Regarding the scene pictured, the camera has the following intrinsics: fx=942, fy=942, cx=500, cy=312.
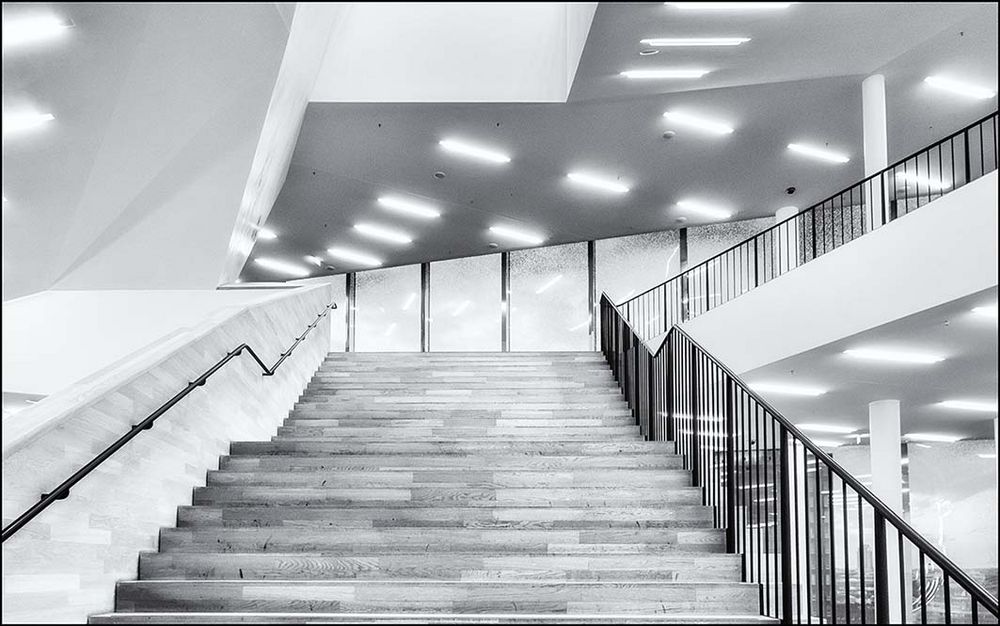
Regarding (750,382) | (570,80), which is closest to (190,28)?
(570,80)

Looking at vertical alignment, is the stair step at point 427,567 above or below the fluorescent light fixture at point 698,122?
below

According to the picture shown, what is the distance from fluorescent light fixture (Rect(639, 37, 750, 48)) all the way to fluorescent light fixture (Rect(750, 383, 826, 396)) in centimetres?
536

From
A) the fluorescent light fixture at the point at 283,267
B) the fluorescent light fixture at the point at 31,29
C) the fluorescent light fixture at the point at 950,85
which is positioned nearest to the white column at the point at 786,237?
the fluorescent light fixture at the point at 950,85

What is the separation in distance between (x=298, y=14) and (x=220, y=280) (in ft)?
18.2

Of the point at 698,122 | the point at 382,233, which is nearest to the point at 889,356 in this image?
the point at 698,122

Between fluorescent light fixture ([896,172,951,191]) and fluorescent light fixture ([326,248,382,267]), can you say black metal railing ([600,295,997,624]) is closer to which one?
fluorescent light fixture ([896,172,951,191])

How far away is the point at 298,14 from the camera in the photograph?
2.75 m

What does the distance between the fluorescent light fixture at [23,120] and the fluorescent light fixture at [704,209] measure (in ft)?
39.1

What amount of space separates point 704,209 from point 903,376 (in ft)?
17.3

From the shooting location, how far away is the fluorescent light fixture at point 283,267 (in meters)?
16.9

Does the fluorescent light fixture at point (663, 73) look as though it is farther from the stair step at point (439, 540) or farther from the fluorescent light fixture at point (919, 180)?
the stair step at point (439, 540)

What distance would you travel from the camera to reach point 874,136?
10.2m

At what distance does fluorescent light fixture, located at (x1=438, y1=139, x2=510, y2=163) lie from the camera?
11836 millimetres

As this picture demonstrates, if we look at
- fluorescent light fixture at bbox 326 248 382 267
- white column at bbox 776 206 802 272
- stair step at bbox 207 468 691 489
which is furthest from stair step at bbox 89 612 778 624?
fluorescent light fixture at bbox 326 248 382 267
